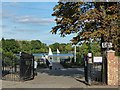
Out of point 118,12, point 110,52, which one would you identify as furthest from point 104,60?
point 118,12

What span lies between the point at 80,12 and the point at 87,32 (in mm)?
1453

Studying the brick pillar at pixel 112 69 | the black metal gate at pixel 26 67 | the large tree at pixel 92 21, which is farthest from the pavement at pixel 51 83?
the large tree at pixel 92 21

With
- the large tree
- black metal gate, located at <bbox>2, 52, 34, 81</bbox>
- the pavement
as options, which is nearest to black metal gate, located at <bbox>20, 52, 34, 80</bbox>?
black metal gate, located at <bbox>2, 52, 34, 81</bbox>

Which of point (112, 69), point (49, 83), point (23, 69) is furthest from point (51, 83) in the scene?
point (112, 69)

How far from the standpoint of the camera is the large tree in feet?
62.0

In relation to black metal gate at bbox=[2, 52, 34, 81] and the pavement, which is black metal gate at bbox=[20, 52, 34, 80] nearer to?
black metal gate at bbox=[2, 52, 34, 81]

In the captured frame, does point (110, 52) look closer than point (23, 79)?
Yes

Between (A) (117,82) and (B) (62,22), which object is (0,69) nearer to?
(B) (62,22)

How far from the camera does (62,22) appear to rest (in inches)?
800

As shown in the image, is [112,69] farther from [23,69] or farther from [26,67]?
[26,67]

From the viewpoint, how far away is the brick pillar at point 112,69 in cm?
1829

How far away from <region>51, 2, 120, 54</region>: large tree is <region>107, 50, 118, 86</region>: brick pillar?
1.16 m

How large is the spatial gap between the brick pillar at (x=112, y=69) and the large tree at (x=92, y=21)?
45.7 inches

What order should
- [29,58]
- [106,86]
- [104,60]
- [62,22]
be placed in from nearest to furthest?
[106,86] → [104,60] → [62,22] → [29,58]
